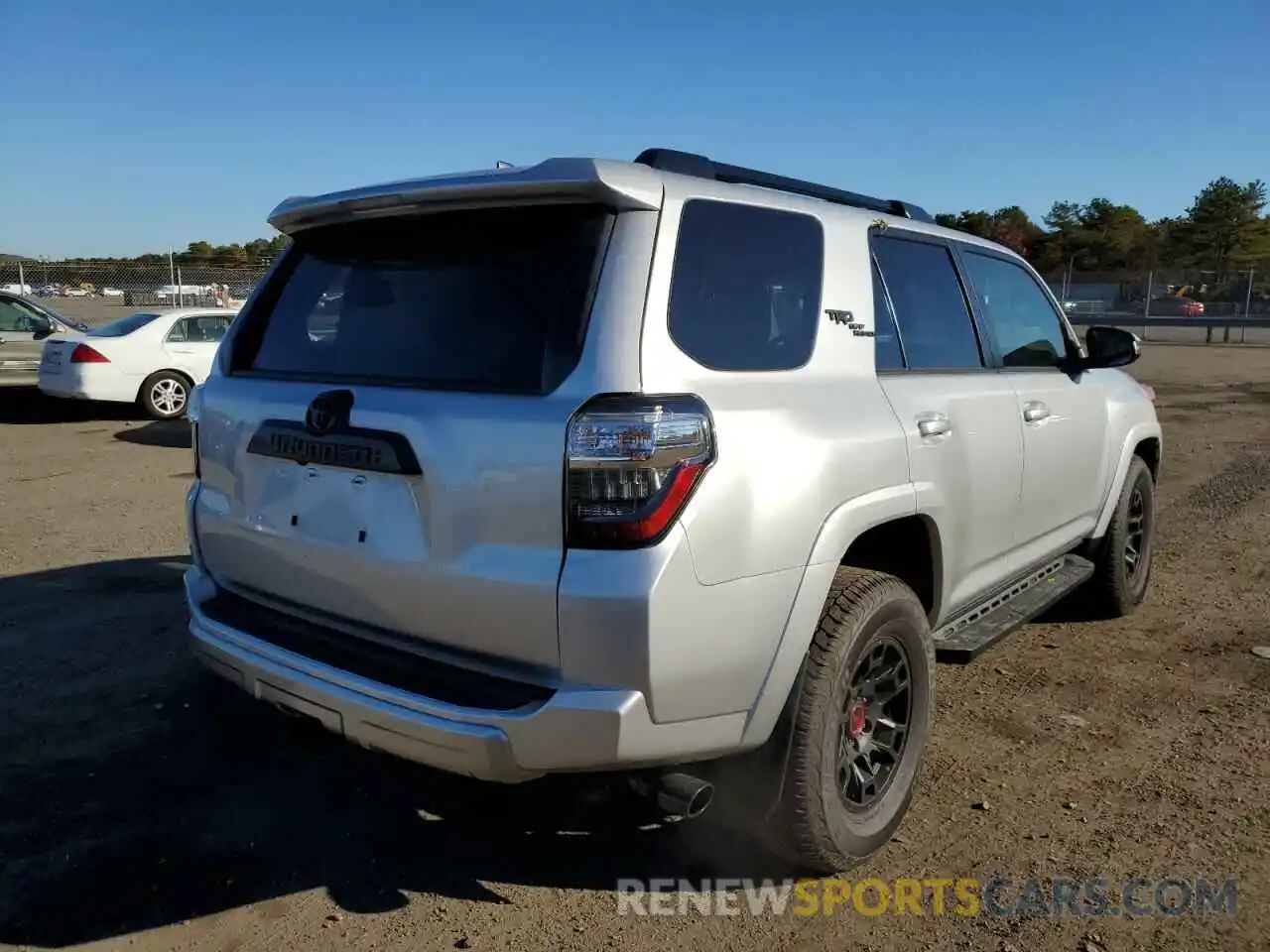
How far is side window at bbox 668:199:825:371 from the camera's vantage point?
2594mm

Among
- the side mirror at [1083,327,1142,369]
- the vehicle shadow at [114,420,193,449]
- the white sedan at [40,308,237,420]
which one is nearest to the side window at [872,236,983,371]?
the side mirror at [1083,327,1142,369]

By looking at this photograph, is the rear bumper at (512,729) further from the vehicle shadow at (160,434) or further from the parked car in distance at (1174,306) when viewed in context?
the parked car in distance at (1174,306)

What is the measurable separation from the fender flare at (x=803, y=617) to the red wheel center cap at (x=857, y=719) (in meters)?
0.42

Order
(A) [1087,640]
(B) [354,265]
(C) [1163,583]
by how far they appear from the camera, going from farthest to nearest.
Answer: (C) [1163,583]
(A) [1087,640]
(B) [354,265]

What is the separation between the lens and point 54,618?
5.09 meters

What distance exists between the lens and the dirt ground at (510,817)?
2.76 m

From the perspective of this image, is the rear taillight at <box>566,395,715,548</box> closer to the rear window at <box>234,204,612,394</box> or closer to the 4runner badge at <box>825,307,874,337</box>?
the rear window at <box>234,204,612,394</box>

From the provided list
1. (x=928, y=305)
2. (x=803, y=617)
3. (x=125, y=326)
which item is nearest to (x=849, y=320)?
(x=928, y=305)

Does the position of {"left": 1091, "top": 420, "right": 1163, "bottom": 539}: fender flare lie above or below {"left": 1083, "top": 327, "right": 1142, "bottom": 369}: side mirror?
below

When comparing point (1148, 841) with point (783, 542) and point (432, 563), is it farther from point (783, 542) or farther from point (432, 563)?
point (432, 563)

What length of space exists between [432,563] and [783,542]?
34.3 inches

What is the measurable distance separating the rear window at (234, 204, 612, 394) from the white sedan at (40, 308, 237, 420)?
32.5 feet

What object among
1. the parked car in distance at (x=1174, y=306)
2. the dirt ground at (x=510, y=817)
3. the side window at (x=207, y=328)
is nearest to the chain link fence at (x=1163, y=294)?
the parked car in distance at (x=1174, y=306)

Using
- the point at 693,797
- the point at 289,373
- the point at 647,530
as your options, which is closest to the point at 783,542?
the point at 647,530
